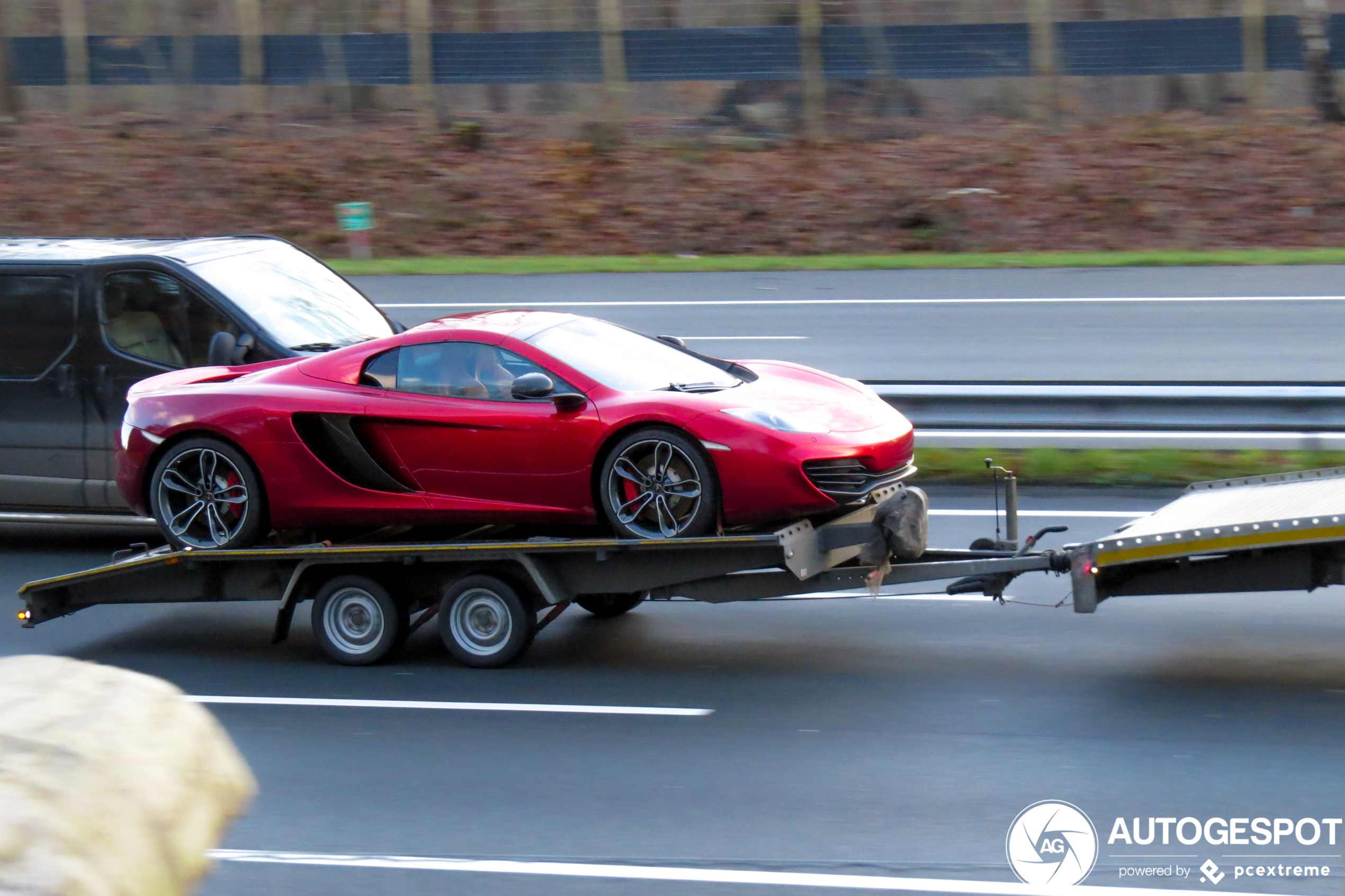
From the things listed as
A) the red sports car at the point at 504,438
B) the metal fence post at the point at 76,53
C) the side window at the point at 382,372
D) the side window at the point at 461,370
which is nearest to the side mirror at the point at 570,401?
the red sports car at the point at 504,438

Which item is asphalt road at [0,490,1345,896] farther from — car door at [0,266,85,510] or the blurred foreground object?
the blurred foreground object

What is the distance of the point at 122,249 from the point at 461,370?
11.7 feet

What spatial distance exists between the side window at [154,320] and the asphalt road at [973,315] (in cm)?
628

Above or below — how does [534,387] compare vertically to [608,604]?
above

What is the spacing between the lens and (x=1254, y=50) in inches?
957

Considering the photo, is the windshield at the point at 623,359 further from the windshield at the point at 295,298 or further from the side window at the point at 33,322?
the side window at the point at 33,322

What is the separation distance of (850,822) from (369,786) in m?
2.07

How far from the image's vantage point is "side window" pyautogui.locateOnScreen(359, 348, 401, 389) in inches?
306

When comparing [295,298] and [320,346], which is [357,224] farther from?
[320,346]

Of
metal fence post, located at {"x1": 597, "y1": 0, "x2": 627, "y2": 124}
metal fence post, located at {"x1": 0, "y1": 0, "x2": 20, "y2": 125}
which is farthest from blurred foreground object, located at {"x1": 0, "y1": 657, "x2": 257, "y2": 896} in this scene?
metal fence post, located at {"x1": 0, "y1": 0, "x2": 20, "y2": 125}

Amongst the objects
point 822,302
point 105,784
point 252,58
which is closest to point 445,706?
point 105,784

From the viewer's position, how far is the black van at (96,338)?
31.5 ft

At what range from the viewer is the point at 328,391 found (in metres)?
7.78

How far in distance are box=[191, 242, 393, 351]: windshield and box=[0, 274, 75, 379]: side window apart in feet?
3.17
